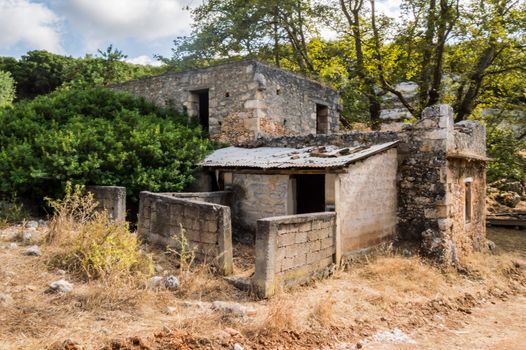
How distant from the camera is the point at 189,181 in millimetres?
10297

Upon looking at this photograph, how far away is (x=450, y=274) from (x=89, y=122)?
9.58 m

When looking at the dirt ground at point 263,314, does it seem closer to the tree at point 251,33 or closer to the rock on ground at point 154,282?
the rock on ground at point 154,282

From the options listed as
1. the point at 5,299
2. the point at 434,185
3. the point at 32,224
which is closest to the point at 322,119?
the point at 434,185

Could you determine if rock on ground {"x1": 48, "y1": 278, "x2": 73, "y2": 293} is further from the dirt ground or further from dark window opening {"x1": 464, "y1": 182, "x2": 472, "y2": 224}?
dark window opening {"x1": 464, "y1": 182, "x2": 472, "y2": 224}

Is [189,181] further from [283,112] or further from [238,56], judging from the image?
[238,56]

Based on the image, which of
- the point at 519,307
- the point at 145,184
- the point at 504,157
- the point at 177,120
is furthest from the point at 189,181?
the point at 504,157

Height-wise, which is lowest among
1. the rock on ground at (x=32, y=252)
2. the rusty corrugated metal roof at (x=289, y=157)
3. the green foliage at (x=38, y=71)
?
the rock on ground at (x=32, y=252)

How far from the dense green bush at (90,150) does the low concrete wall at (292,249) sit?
447cm

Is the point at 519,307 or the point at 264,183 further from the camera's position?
the point at 264,183

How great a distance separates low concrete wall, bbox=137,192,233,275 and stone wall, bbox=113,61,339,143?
4.51 metres

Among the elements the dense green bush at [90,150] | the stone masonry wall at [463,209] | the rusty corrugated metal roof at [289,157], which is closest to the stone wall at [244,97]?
the rusty corrugated metal roof at [289,157]

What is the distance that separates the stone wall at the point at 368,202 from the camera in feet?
25.8

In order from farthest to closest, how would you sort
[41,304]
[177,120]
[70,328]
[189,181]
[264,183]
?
[177,120] < [189,181] < [264,183] < [41,304] < [70,328]

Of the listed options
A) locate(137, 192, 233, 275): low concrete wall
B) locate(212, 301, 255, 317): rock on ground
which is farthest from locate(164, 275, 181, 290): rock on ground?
locate(212, 301, 255, 317): rock on ground
